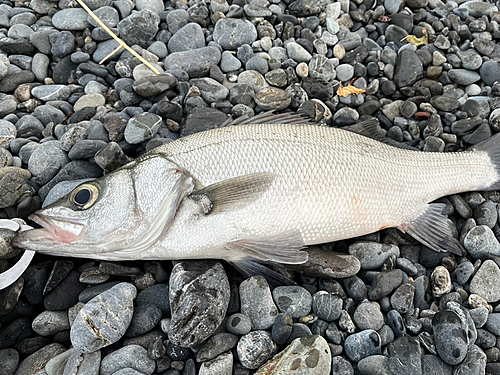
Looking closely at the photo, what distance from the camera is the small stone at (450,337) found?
2336 mm

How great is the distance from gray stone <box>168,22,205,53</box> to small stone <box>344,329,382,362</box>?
3654 mm

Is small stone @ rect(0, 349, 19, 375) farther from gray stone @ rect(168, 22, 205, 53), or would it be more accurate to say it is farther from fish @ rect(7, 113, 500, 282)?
gray stone @ rect(168, 22, 205, 53)

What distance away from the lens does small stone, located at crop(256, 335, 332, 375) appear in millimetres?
2186

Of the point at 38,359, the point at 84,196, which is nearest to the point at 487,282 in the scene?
the point at 84,196

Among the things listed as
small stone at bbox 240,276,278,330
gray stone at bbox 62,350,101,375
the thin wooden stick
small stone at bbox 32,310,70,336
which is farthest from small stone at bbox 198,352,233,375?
the thin wooden stick

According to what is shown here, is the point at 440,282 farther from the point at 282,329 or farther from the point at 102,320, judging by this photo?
the point at 102,320

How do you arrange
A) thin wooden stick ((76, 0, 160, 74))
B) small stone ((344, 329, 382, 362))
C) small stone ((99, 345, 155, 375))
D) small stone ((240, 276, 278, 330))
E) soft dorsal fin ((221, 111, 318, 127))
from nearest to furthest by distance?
small stone ((99, 345, 155, 375)), small stone ((344, 329, 382, 362)), small stone ((240, 276, 278, 330)), soft dorsal fin ((221, 111, 318, 127)), thin wooden stick ((76, 0, 160, 74))

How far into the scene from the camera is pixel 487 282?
2787mm

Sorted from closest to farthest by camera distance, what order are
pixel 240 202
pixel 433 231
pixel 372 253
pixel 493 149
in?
pixel 240 202 → pixel 372 253 → pixel 433 231 → pixel 493 149

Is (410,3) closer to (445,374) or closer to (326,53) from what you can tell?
(326,53)

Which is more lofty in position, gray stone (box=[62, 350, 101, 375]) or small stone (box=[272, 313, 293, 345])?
small stone (box=[272, 313, 293, 345])

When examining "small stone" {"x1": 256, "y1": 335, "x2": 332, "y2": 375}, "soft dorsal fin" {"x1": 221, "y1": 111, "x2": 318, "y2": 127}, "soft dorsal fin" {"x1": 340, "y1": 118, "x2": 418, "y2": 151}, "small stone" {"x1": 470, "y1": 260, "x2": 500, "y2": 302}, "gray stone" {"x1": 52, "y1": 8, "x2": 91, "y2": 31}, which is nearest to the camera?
"small stone" {"x1": 256, "y1": 335, "x2": 332, "y2": 375}

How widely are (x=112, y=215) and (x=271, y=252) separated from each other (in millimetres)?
1186

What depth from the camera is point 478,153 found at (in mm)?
3242
